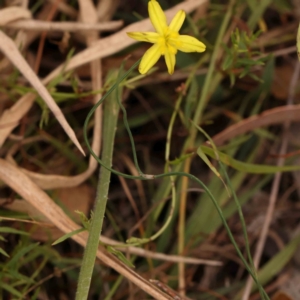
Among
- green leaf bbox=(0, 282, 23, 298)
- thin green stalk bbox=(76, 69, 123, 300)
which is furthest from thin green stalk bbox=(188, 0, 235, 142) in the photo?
green leaf bbox=(0, 282, 23, 298)

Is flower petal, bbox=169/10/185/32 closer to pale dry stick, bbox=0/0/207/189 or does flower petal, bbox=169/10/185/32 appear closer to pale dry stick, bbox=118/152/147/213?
pale dry stick, bbox=0/0/207/189

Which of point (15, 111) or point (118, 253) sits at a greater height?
point (15, 111)

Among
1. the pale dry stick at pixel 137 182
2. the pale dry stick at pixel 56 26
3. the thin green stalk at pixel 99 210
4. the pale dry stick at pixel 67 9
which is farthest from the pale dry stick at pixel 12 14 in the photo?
the pale dry stick at pixel 137 182

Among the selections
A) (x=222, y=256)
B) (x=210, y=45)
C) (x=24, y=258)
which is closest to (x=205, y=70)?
(x=210, y=45)

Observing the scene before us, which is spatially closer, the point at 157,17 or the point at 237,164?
the point at 157,17

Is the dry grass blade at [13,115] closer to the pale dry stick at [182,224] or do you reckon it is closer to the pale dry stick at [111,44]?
the pale dry stick at [111,44]

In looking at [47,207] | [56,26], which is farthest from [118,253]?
[56,26]

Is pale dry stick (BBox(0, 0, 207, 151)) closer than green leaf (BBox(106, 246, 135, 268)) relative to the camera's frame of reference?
No

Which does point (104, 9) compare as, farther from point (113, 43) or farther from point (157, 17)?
point (157, 17)
